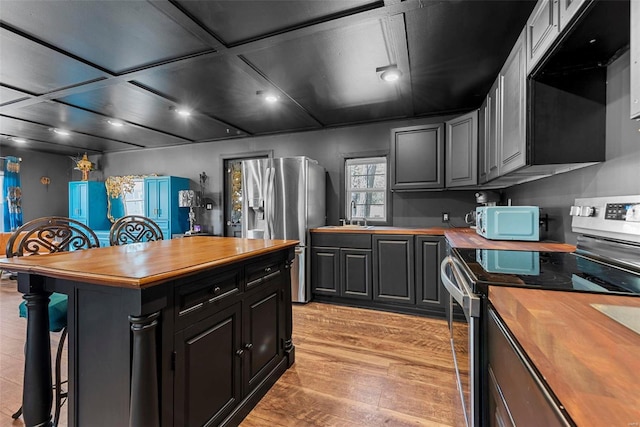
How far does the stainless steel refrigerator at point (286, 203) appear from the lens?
A: 341cm

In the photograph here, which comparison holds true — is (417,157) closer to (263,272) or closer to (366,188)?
(366,188)

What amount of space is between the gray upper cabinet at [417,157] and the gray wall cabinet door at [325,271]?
3.70 feet

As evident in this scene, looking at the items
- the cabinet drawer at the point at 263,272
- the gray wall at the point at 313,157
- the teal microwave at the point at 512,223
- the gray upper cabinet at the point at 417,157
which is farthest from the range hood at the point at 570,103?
the gray wall at the point at 313,157

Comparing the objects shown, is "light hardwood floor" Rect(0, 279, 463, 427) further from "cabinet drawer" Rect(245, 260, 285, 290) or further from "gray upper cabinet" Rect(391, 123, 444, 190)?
"gray upper cabinet" Rect(391, 123, 444, 190)

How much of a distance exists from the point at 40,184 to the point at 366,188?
6338mm

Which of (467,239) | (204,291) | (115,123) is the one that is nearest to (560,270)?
(467,239)

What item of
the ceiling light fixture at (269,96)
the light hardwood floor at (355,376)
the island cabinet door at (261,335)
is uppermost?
the ceiling light fixture at (269,96)

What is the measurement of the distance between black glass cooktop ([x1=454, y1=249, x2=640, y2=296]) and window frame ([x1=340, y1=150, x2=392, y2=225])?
7.34 feet

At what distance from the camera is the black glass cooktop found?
940mm

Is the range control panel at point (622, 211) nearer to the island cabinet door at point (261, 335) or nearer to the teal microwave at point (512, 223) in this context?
→ the teal microwave at point (512, 223)

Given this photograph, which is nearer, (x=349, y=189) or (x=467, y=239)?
(x=467, y=239)

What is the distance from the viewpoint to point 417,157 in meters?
3.26

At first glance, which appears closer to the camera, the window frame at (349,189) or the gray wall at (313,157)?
the gray wall at (313,157)

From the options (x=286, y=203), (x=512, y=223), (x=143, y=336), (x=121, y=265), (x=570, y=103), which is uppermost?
(x=570, y=103)
